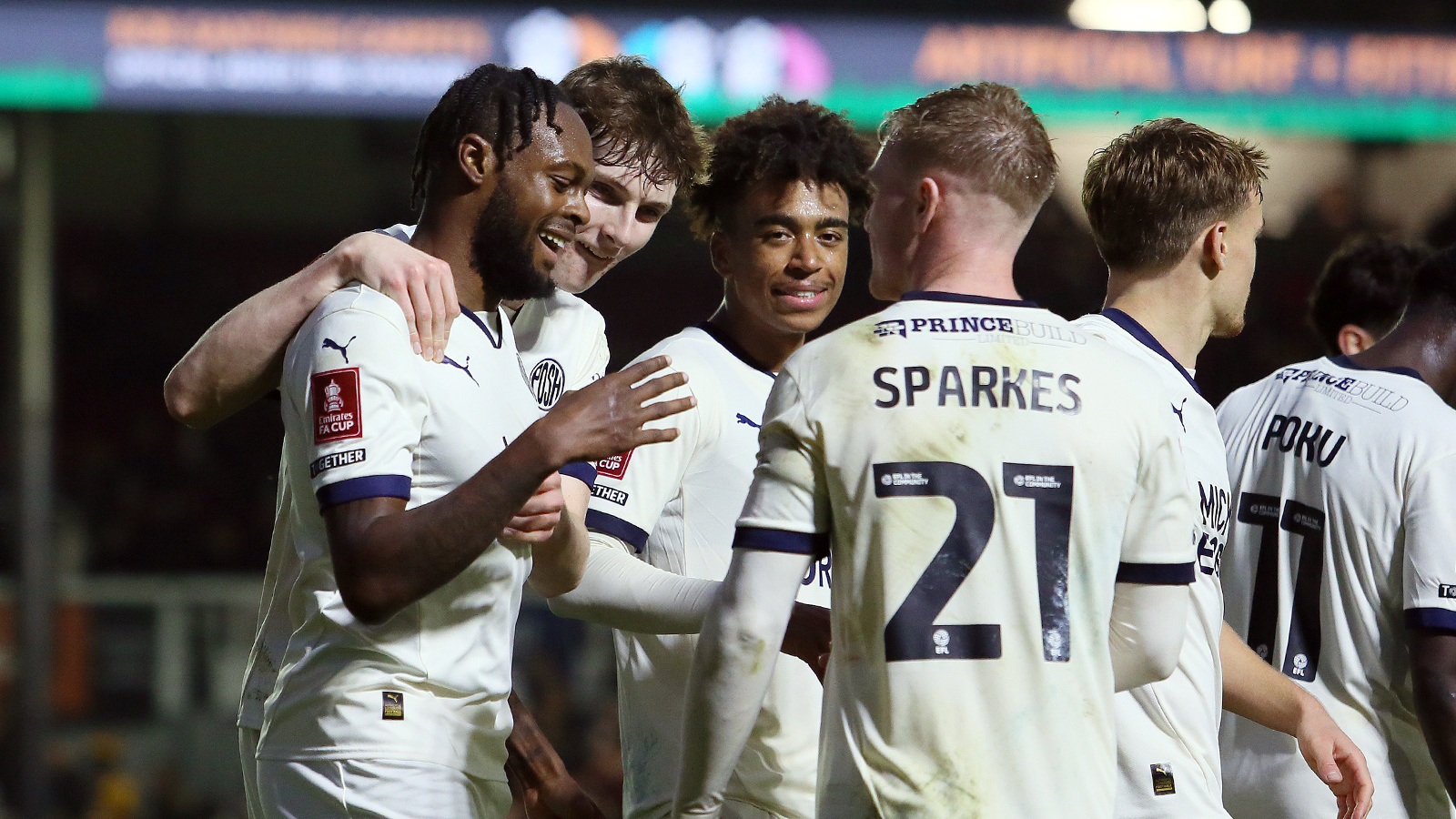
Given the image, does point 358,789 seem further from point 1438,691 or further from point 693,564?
point 1438,691

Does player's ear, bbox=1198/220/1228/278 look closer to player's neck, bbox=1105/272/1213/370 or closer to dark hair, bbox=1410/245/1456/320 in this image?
player's neck, bbox=1105/272/1213/370

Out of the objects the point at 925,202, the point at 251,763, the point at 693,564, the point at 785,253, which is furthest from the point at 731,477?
the point at 251,763

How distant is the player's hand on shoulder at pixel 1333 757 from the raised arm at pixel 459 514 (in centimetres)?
155

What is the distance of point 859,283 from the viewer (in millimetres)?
12594

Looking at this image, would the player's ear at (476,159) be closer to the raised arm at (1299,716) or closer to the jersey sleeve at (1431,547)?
the raised arm at (1299,716)

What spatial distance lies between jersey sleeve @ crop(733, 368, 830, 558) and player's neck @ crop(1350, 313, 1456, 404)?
1875 millimetres

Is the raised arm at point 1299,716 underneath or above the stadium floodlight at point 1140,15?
underneath

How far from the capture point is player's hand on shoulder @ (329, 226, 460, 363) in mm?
2373

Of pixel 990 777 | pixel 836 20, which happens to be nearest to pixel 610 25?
pixel 836 20

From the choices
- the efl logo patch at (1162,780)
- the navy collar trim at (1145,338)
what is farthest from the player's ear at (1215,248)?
the efl logo patch at (1162,780)

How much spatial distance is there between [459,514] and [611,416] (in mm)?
277

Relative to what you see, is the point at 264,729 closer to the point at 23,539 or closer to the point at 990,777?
the point at 990,777

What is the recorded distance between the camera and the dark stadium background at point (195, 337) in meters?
11.0

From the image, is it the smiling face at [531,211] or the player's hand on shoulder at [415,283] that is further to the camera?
the smiling face at [531,211]
